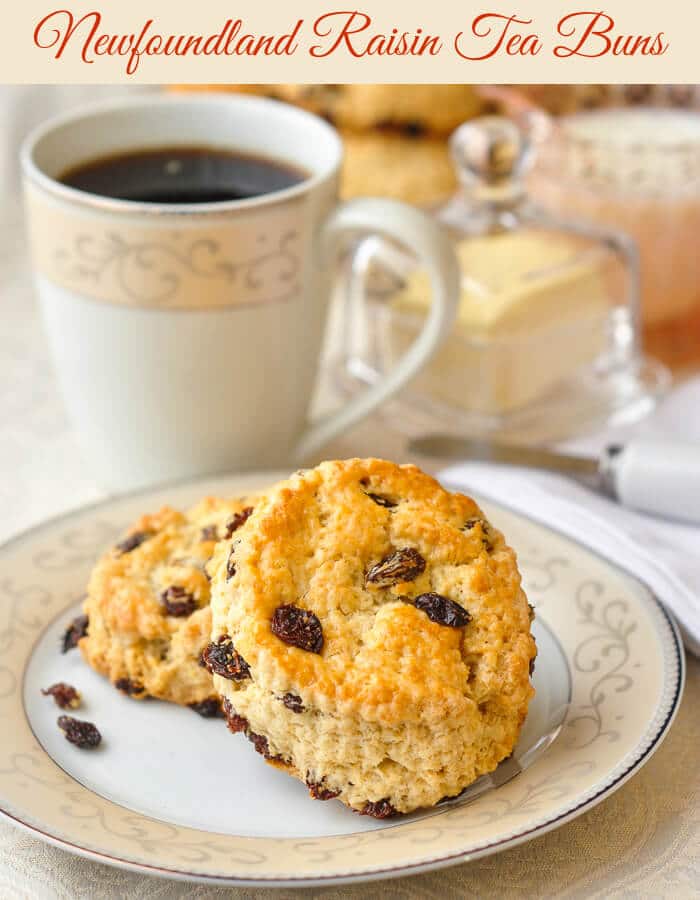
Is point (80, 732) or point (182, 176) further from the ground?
point (182, 176)

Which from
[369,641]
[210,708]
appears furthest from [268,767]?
[369,641]

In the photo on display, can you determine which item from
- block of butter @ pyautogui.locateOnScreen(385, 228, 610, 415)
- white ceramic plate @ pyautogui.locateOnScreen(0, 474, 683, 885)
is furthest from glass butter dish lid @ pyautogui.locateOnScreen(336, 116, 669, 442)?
white ceramic plate @ pyautogui.locateOnScreen(0, 474, 683, 885)

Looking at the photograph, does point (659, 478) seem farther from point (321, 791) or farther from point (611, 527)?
point (321, 791)

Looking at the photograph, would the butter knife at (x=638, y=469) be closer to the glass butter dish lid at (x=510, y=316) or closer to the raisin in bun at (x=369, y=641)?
the glass butter dish lid at (x=510, y=316)

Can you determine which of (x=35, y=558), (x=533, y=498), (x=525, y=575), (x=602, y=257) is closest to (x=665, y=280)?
(x=602, y=257)

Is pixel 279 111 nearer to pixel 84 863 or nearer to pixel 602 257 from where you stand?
pixel 602 257

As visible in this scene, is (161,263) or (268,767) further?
(161,263)

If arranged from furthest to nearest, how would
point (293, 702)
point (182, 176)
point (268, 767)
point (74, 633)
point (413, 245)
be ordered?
point (182, 176) < point (413, 245) < point (74, 633) < point (268, 767) < point (293, 702)

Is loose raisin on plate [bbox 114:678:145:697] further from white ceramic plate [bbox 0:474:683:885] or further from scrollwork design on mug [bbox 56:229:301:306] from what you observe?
scrollwork design on mug [bbox 56:229:301:306]
